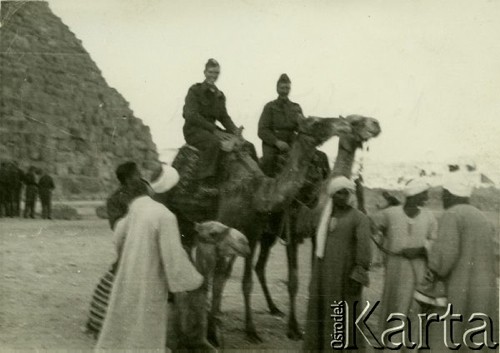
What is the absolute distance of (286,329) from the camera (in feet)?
25.9

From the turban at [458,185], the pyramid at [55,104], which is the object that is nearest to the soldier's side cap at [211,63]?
the pyramid at [55,104]

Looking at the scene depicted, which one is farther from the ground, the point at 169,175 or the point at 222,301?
the point at 169,175

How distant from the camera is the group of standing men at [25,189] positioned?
8117 mm

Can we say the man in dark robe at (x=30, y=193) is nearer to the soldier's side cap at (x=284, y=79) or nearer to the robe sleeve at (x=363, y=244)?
the soldier's side cap at (x=284, y=79)

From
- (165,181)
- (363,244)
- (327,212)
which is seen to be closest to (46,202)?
(165,181)

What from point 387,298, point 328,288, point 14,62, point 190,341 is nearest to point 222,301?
point 190,341

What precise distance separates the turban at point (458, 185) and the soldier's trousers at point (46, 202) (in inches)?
135

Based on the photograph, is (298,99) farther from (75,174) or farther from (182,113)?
(75,174)

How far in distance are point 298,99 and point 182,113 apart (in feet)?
3.33

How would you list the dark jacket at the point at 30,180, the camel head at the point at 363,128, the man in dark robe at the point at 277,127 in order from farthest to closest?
the dark jacket at the point at 30,180 → the man in dark robe at the point at 277,127 → the camel head at the point at 363,128

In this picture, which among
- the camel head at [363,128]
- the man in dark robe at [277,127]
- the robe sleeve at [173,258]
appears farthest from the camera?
the man in dark robe at [277,127]

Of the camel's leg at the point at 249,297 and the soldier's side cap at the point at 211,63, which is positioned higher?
the soldier's side cap at the point at 211,63

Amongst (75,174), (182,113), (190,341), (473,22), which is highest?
(473,22)

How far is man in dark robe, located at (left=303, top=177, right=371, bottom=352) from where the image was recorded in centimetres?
760
